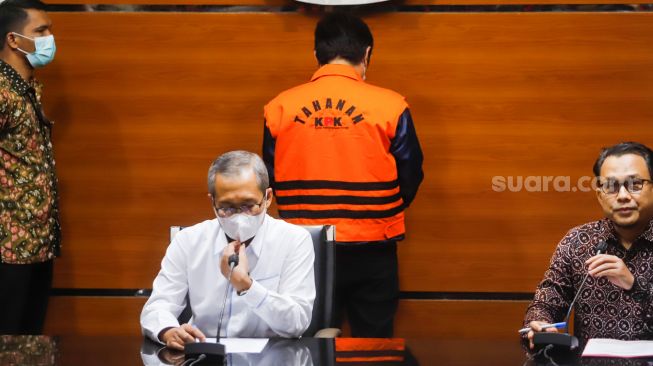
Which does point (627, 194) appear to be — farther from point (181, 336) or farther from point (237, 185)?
point (181, 336)

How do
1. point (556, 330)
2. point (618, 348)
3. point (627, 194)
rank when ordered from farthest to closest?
1. point (627, 194)
2. point (556, 330)
3. point (618, 348)

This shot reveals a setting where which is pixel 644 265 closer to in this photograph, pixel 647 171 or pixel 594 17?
pixel 647 171

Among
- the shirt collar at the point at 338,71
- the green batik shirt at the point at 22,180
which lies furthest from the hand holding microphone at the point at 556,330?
the green batik shirt at the point at 22,180

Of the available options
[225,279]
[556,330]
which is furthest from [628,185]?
[225,279]

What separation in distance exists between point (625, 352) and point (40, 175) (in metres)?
2.35

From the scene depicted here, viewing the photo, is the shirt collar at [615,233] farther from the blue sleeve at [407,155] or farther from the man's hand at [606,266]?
the blue sleeve at [407,155]

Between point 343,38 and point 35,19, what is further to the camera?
point 35,19

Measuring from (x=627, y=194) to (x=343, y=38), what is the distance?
4.39 feet

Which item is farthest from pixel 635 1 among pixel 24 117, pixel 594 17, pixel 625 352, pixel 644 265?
pixel 24 117

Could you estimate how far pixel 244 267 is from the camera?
247 centimetres

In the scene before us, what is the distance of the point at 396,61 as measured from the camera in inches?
165

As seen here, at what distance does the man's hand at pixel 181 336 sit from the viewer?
2350 mm

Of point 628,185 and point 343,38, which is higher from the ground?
point 343,38

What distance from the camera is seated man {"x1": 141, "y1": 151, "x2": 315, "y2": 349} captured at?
2529 millimetres
